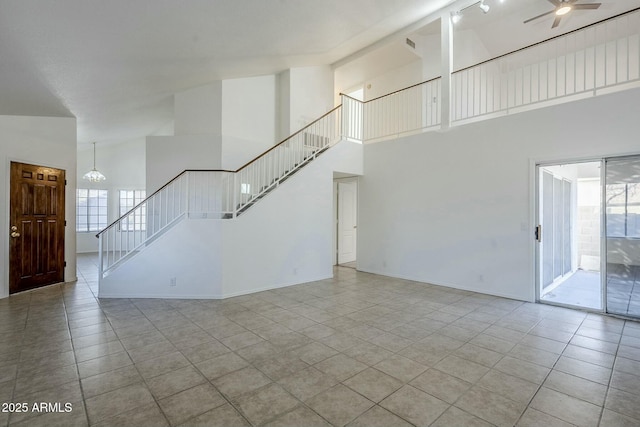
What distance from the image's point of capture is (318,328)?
12.1ft

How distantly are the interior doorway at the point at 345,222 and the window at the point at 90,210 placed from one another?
860cm

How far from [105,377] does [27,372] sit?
2.48ft

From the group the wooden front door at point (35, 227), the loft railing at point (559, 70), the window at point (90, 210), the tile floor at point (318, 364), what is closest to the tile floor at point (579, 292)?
the tile floor at point (318, 364)

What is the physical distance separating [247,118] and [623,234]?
6.82 meters

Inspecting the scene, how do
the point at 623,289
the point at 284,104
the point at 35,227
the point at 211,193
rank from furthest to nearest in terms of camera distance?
the point at 284,104
the point at 211,193
the point at 35,227
the point at 623,289

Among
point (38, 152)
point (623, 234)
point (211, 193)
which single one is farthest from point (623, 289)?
point (38, 152)

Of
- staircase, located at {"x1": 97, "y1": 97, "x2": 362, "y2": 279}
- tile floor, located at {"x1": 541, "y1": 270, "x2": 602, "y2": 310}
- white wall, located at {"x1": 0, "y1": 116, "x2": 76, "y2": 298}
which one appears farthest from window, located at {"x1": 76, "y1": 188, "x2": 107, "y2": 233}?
tile floor, located at {"x1": 541, "y1": 270, "x2": 602, "y2": 310}

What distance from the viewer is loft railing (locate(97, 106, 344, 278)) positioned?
5.08 m

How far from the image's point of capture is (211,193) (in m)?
5.62

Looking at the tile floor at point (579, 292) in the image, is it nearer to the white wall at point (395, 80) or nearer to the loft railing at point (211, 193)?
the loft railing at point (211, 193)

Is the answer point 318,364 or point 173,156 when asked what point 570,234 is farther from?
point 173,156

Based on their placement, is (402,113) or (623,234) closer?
(623,234)

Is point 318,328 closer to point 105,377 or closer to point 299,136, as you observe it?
point 105,377

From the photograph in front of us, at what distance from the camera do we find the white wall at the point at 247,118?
20.9 feet
